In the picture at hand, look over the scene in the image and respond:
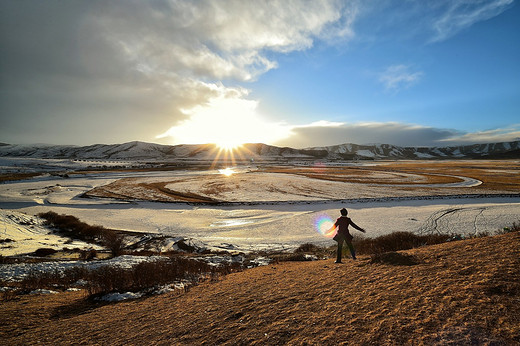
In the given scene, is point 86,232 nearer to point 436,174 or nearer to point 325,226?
point 325,226

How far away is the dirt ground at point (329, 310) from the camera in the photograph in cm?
369

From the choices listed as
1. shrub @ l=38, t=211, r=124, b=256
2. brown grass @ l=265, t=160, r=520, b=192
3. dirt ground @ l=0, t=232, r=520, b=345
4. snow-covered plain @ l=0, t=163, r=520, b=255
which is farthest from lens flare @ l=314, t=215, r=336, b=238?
brown grass @ l=265, t=160, r=520, b=192

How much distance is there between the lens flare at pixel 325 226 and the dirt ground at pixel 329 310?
13.5 m

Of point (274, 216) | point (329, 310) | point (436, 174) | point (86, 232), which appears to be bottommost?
point (274, 216)

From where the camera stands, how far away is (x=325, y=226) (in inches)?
894

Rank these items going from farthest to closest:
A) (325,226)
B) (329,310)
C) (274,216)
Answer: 1. (274,216)
2. (325,226)
3. (329,310)

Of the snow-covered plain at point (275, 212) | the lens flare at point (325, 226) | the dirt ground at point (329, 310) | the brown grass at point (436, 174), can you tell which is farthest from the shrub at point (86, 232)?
the brown grass at point (436, 174)

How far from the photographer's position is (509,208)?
1033 inches

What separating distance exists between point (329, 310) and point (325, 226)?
18.9 m

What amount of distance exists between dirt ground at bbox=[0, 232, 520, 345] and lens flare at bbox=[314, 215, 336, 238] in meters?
13.5

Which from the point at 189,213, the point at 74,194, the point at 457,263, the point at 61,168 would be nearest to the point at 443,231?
the point at 457,263

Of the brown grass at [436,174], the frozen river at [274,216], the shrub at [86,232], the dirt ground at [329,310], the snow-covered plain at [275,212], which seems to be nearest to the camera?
the dirt ground at [329,310]

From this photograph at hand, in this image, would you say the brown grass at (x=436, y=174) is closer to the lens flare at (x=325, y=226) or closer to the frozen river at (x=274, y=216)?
the frozen river at (x=274, y=216)

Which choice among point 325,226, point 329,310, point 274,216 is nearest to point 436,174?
point 325,226
